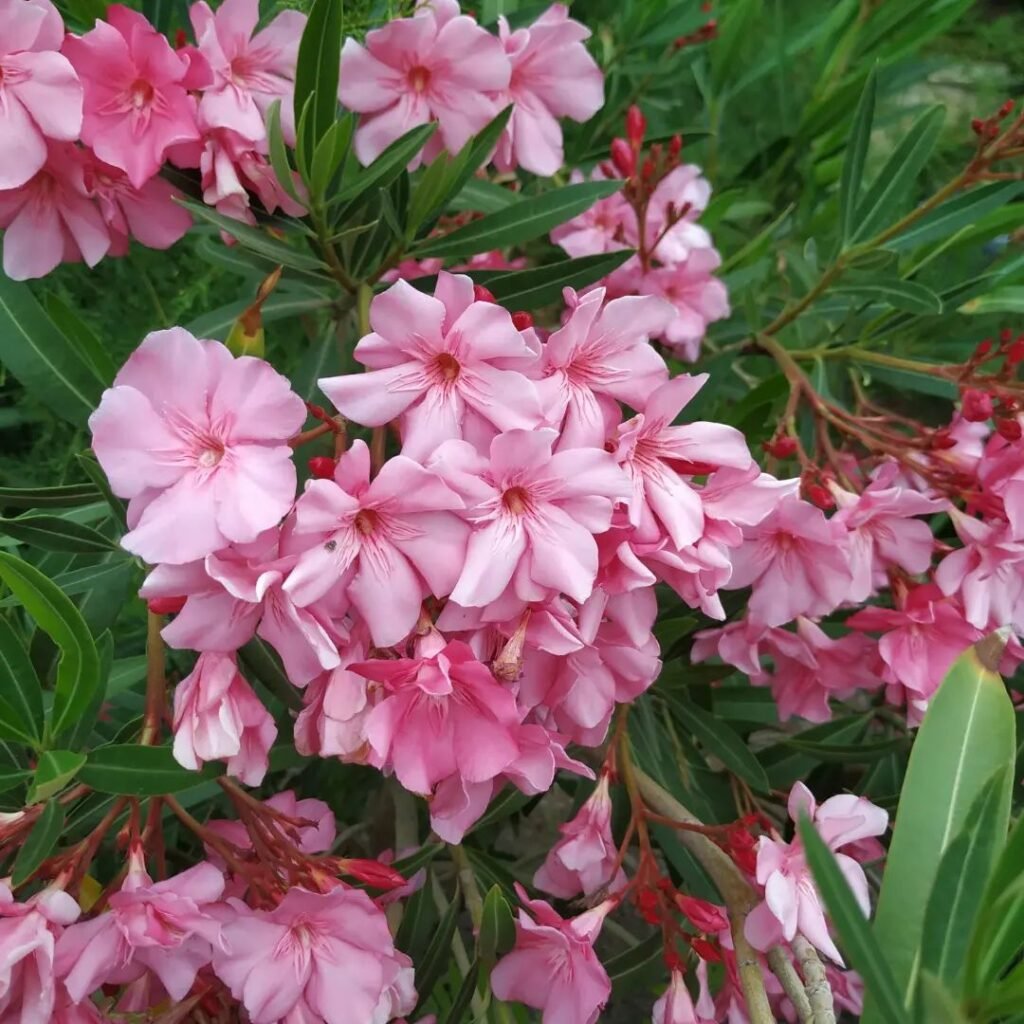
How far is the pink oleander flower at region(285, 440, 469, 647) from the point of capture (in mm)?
578

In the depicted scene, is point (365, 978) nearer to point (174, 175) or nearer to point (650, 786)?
point (650, 786)

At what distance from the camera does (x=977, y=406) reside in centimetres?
84

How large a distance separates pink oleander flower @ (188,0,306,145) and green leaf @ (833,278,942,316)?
2.21ft

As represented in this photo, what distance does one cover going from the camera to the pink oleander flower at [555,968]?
77 cm

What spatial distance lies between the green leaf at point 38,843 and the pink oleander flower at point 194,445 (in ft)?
0.69

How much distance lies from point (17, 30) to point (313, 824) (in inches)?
25.0

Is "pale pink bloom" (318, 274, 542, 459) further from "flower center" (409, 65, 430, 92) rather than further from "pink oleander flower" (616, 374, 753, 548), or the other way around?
"flower center" (409, 65, 430, 92)

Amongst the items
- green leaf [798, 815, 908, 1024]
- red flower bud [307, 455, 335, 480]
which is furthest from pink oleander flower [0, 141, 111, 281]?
green leaf [798, 815, 908, 1024]

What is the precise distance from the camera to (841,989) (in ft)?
3.15

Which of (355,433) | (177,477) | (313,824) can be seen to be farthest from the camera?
(355,433)

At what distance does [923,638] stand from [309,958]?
1.90 feet

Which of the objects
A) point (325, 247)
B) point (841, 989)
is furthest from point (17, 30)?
point (841, 989)

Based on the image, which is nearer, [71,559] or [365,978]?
[365,978]

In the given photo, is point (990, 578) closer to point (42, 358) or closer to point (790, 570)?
point (790, 570)
